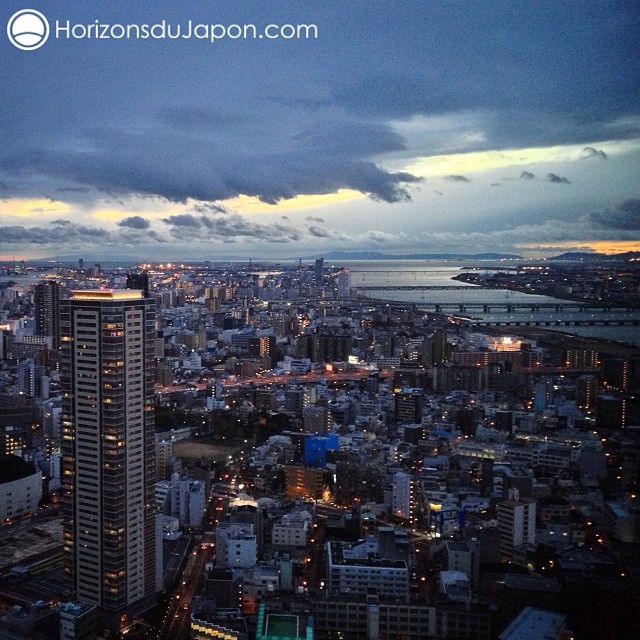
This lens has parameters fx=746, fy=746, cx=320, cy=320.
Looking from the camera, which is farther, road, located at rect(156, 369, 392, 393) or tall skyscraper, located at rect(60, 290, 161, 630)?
road, located at rect(156, 369, 392, 393)

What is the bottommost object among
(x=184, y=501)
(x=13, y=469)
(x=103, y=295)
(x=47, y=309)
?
(x=184, y=501)

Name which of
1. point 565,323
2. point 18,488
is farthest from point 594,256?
point 18,488

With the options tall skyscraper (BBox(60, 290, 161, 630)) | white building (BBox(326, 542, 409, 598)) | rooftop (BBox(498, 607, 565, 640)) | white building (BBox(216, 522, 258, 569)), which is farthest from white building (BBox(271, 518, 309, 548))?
rooftop (BBox(498, 607, 565, 640))

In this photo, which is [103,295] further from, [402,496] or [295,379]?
[295,379]

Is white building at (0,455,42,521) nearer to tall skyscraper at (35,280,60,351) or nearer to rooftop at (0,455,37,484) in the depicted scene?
rooftop at (0,455,37,484)

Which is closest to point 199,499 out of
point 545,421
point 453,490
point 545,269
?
point 453,490

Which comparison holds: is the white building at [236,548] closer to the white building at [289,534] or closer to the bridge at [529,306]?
the white building at [289,534]

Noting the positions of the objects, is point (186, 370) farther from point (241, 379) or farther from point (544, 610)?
point (544, 610)
